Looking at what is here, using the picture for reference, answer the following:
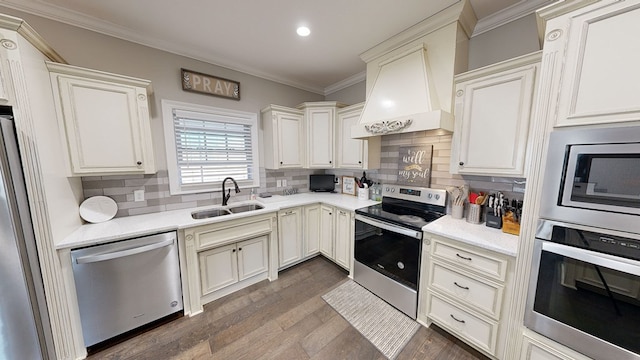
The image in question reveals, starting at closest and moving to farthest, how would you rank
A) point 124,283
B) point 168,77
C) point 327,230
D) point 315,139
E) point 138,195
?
point 124,283, point 138,195, point 168,77, point 327,230, point 315,139

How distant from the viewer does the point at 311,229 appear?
2.82 metres

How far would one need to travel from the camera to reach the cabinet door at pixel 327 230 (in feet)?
8.84

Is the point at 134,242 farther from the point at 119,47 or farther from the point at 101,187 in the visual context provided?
the point at 119,47

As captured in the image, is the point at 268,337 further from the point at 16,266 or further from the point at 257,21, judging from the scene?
the point at 257,21

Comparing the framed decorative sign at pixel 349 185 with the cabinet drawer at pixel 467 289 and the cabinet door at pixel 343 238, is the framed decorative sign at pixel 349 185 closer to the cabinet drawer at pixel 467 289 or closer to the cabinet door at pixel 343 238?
the cabinet door at pixel 343 238

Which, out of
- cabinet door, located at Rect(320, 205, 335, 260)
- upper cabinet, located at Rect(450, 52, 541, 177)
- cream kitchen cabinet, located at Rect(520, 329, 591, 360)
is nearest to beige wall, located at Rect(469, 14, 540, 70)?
upper cabinet, located at Rect(450, 52, 541, 177)

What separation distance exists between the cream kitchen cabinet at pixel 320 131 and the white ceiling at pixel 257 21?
639mm

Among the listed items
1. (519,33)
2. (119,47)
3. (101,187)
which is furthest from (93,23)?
(519,33)

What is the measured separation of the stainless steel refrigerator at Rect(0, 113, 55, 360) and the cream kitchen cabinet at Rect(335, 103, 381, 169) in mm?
2748

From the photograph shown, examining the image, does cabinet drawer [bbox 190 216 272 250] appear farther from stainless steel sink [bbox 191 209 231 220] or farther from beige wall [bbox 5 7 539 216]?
beige wall [bbox 5 7 539 216]

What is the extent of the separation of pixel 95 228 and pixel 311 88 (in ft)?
10.3

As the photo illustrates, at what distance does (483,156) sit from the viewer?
1.67 m

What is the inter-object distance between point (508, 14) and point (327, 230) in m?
2.75

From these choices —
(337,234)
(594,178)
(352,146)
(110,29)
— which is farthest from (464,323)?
(110,29)
